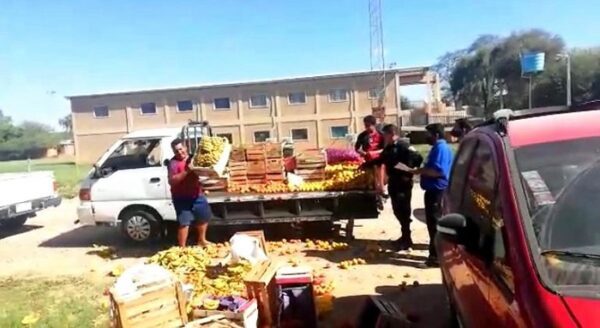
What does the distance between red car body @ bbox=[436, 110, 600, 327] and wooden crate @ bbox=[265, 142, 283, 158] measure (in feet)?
17.9

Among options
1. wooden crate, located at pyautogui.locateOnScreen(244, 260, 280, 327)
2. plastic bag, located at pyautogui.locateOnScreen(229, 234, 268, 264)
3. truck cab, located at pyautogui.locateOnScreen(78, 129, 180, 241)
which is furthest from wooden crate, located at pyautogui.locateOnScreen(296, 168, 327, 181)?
wooden crate, located at pyautogui.locateOnScreen(244, 260, 280, 327)

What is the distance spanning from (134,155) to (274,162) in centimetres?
271

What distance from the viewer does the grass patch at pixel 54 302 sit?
19.0 feet

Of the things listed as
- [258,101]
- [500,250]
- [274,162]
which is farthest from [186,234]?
[258,101]

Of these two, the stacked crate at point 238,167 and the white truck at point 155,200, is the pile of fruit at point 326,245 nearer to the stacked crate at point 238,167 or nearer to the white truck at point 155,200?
the white truck at point 155,200

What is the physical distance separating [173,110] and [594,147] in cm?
4369

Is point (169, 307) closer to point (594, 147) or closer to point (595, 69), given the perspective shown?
point (594, 147)

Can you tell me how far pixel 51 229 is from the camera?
1250 centimetres

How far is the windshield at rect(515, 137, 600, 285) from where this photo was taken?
2.31m

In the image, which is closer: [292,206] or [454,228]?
[454,228]

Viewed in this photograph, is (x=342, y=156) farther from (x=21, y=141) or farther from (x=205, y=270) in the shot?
(x=21, y=141)

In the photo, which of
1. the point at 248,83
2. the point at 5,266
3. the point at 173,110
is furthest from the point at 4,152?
the point at 5,266

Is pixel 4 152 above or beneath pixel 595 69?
beneath

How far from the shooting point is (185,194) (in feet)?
26.3
